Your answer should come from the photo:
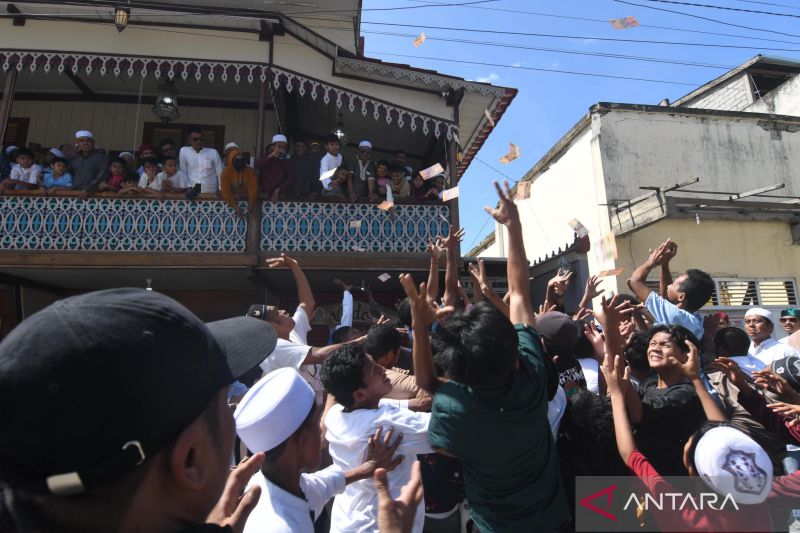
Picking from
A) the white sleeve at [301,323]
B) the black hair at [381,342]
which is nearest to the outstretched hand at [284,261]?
the white sleeve at [301,323]

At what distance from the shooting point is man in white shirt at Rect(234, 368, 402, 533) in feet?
5.38

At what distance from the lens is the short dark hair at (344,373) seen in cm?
230

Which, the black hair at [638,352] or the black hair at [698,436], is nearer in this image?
the black hair at [698,436]

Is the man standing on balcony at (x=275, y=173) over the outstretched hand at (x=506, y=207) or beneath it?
over

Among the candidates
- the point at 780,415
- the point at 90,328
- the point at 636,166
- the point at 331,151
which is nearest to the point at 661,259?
the point at 780,415

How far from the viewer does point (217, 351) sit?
1.03 meters

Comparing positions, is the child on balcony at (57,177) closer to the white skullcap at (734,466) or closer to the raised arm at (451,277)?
the raised arm at (451,277)

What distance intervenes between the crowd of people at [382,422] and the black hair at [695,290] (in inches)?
0.8

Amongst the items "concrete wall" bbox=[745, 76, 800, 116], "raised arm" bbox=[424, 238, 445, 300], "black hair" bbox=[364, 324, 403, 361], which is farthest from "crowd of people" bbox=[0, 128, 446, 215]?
"concrete wall" bbox=[745, 76, 800, 116]

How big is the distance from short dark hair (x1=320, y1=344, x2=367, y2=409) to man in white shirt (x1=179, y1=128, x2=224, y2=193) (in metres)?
6.68

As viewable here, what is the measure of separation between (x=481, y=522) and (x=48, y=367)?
184 cm

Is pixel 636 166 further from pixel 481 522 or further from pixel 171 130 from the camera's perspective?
pixel 481 522

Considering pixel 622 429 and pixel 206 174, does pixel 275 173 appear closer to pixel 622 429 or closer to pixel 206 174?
pixel 206 174

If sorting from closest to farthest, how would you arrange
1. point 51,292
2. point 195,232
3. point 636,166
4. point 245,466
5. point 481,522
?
1. point 245,466
2. point 481,522
3. point 195,232
4. point 51,292
5. point 636,166
